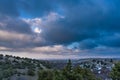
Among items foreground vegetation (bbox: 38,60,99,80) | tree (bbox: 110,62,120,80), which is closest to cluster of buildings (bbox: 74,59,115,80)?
foreground vegetation (bbox: 38,60,99,80)

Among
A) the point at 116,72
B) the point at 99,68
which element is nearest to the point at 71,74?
the point at 116,72

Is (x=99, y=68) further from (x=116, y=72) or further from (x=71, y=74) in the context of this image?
(x=116, y=72)

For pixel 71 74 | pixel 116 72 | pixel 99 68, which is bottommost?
pixel 71 74

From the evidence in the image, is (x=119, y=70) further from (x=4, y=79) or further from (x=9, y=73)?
(x=9, y=73)

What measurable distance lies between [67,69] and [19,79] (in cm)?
4996

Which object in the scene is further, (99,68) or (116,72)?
(99,68)

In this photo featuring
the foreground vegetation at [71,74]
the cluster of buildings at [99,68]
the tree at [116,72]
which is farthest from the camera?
the cluster of buildings at [99,68]

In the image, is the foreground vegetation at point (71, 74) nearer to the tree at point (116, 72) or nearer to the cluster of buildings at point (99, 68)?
the tree at point (116, 72)

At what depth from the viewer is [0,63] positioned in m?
→ 107

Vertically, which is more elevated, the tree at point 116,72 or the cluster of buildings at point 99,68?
the cluster of buildings at point 99,68

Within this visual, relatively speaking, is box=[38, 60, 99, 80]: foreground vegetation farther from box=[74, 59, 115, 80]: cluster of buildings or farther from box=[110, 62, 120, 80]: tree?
box=[74, 59, 115, 80]: cluster of buildings

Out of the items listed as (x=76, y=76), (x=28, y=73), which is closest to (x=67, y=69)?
(x=76, y=76)

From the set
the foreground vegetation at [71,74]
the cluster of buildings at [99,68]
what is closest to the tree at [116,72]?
the foreground vegetation at [71,74]

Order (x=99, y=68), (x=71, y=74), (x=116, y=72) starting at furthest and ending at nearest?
1. (x=99, y=68)
2. (x=71, y=74)
3. (x=116, y=72)
